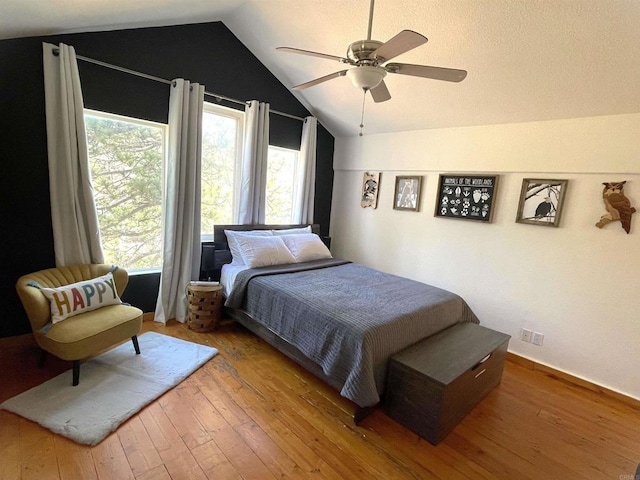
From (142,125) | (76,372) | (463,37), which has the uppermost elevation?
(463,37)

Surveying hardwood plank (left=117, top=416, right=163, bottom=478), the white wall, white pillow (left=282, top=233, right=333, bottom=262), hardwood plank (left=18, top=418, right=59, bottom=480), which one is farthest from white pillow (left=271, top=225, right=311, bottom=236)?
hardwood plank (left=18, top=418, right=59, bottom=480)

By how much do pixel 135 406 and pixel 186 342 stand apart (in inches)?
34.3

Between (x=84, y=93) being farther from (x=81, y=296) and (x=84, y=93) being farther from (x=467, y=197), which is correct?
(x=467, y=197)

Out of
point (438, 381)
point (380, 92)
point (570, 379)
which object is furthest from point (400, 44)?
point (570, 379)

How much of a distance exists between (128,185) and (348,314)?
2.39 m

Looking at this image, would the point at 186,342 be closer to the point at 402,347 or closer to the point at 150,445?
the point at 150,445

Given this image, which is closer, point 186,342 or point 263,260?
point 186,342

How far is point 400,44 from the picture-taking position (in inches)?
57.9

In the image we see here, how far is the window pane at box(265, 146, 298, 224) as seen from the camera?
13.2ft

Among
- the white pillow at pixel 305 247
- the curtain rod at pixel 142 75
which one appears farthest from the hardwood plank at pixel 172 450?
the curtain rod at pixel 142 75

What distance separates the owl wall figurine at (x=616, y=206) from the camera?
7.73 feet

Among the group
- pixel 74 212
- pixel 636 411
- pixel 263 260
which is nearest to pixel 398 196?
pixel 263 260

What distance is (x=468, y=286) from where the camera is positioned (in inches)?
129

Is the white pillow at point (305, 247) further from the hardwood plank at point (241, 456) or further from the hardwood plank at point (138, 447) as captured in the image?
the hardwood plank at point (138, 447)
